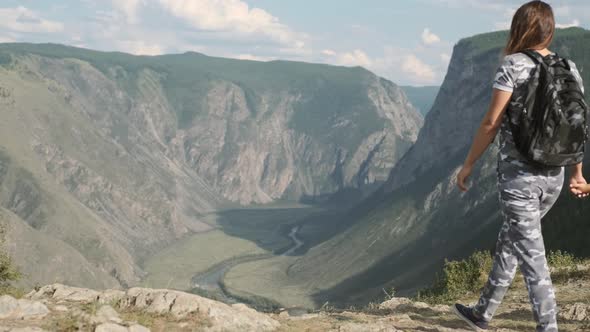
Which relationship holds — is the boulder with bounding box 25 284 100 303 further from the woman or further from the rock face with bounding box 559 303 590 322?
the rock face with bounding box 559 303 590 322

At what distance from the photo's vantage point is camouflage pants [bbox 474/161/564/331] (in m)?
9.36

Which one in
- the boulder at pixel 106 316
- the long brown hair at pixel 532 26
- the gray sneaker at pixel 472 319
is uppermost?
the long brown hair at pixel 532 26

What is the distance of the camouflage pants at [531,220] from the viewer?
936 cm

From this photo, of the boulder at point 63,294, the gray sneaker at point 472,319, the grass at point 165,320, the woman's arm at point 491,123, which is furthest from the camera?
the boulder at point 63,294

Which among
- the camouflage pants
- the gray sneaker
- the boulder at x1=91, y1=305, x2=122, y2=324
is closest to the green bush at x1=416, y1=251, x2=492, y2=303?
the gray sneaker

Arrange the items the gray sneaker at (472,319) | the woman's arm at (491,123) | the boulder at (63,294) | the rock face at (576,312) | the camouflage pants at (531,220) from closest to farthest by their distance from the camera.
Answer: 1. the woman's arm at (491,123)
2. the camouflage pants at (531,220)
3. the gray sneaker at (472,319)
4. the boulder at (63,294)
5. the rock face at (576,312)

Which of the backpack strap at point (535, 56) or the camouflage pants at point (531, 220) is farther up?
the backpack strap at point (535, 56)

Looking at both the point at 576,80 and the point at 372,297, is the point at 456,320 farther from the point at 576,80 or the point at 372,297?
the point at 372,297

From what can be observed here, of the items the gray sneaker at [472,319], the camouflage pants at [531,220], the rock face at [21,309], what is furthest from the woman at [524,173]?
the rock face at [21,309]

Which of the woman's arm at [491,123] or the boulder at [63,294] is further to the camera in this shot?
the boulder at [63,294]

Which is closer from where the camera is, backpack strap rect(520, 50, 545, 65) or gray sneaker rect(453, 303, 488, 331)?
backpack strap rect(520, 50, 545, 65)

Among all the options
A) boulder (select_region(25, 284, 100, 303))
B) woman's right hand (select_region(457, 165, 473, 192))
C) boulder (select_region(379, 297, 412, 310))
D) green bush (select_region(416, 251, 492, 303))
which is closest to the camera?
woman's right hand (select_region(457, 165, 473, 192))

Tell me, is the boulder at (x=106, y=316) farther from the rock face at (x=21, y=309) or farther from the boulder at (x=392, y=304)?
the boulder at (x=392, y=304)

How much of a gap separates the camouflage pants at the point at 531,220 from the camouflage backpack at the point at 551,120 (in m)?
0.35
